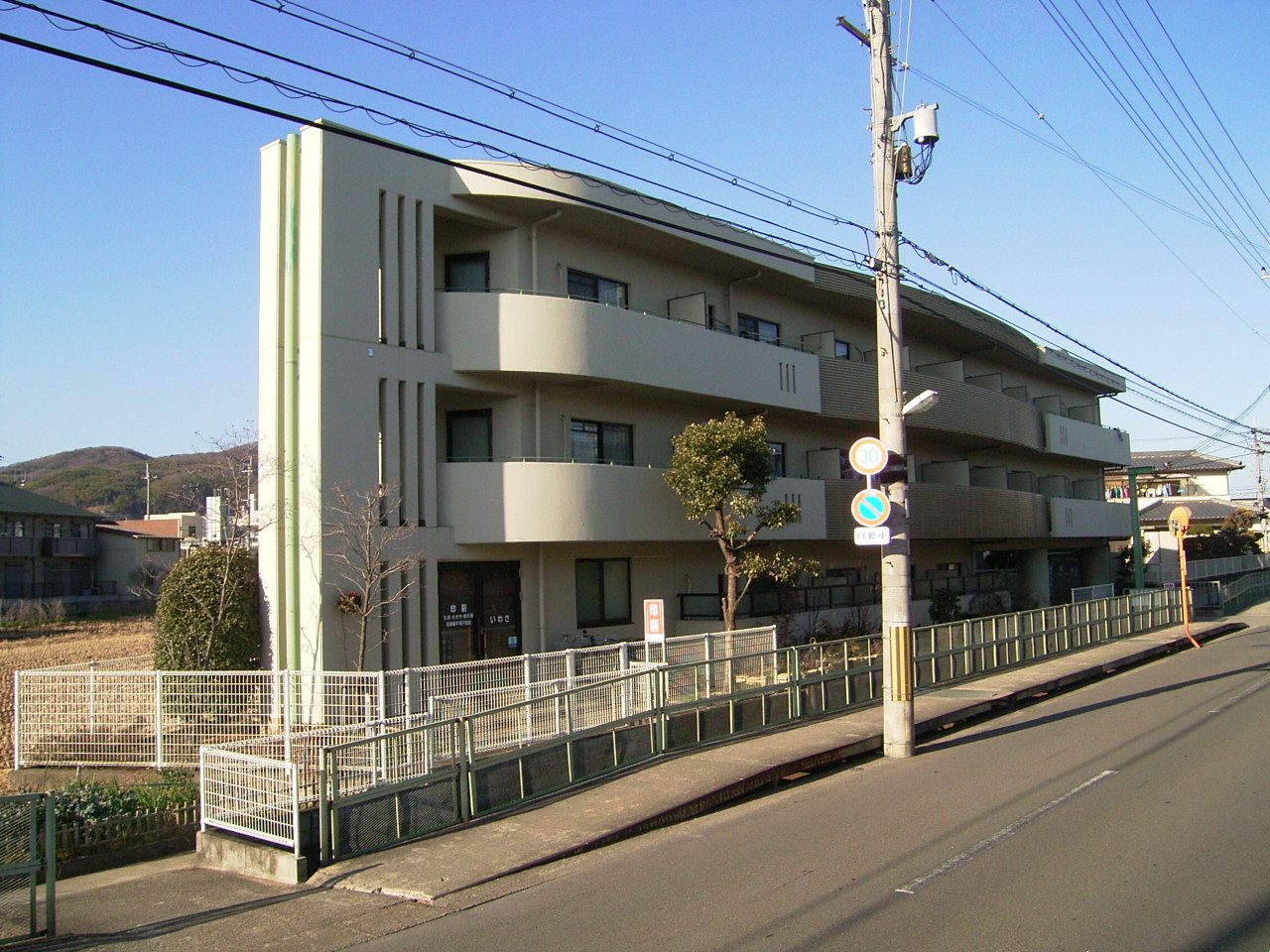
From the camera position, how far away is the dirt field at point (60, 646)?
63.6ft

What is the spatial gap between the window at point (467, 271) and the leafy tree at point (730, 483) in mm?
5297

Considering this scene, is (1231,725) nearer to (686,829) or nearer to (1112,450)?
(686,829)

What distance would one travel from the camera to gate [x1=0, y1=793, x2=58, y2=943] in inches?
302

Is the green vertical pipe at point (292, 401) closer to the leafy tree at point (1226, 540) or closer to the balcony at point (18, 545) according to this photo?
the balcony at point (18, 545)

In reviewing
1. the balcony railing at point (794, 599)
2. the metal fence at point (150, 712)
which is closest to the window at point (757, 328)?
the balcony railing at point (794, 599)

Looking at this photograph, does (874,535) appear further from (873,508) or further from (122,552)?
(122,552)

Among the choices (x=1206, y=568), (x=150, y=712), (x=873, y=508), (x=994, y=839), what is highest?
(x=873, y=508)

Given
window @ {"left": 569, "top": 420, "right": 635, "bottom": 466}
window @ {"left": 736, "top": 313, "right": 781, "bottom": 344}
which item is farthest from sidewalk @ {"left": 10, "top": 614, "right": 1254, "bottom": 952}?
window @ {"left": 736, "top": 313, "right": 781, "bottom": 344}

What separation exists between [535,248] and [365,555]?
761 cm

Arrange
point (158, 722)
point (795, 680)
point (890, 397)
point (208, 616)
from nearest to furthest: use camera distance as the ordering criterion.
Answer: point (890, 397) → point (158, 722) → point (795, 680) → point (208, 616)

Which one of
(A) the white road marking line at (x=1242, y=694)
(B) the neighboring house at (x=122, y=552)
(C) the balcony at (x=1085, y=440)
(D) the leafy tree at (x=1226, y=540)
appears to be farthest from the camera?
(B) the neighboring house at (x=122, y=552)

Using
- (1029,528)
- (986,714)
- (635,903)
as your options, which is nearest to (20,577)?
(1029,528)

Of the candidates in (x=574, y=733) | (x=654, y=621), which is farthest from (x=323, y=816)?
(x=654, y=621)

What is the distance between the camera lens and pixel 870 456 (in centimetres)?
1299
